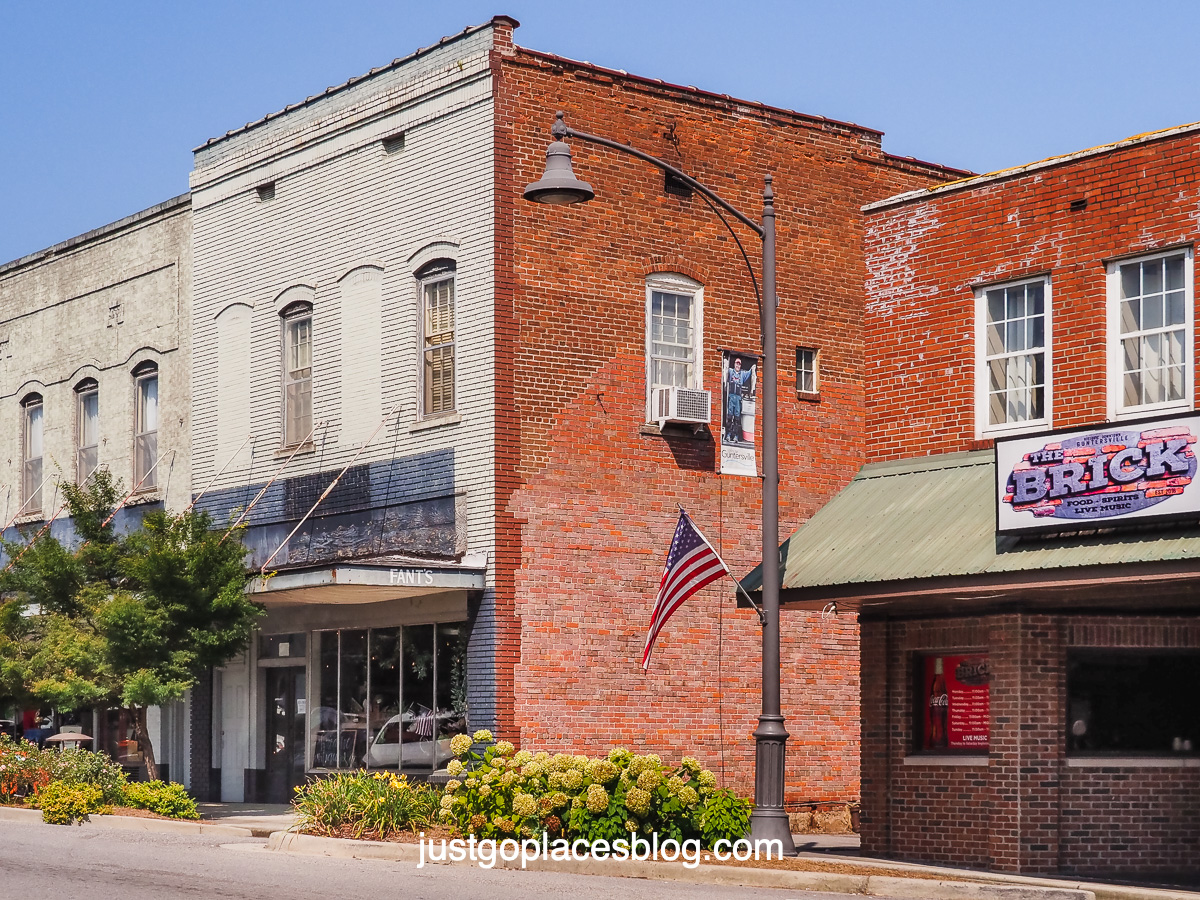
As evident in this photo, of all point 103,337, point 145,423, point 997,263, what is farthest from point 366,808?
point 103,337

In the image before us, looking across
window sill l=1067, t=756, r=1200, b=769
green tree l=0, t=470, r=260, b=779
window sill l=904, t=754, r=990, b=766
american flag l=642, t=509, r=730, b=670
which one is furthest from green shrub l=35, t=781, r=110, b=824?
window sill l=1067, t=756, r=1200, b=769

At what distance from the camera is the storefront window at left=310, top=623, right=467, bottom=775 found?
2412 centimetres

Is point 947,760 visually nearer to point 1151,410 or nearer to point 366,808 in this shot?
point 1151,410

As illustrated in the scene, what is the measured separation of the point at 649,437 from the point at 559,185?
24.8ft

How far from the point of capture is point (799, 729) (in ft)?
84.2

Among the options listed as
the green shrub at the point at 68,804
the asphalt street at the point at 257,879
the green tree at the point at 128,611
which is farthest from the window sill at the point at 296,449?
the asphalt street at the point at 257,879

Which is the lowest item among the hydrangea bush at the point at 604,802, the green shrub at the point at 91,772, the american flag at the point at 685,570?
the green shrub at the point at 91,772

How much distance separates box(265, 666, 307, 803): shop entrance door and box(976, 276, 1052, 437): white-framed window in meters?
13.1

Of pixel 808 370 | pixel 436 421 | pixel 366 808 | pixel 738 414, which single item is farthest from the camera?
pixel 808 370

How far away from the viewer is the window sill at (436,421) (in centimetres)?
2404

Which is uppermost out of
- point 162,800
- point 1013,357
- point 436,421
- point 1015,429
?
point 1013,357

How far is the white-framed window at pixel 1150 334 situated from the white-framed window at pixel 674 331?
8.22 meters

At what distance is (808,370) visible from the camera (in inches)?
1059

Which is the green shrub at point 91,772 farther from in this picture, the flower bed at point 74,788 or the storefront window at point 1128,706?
the storefront window at point 1128,706
